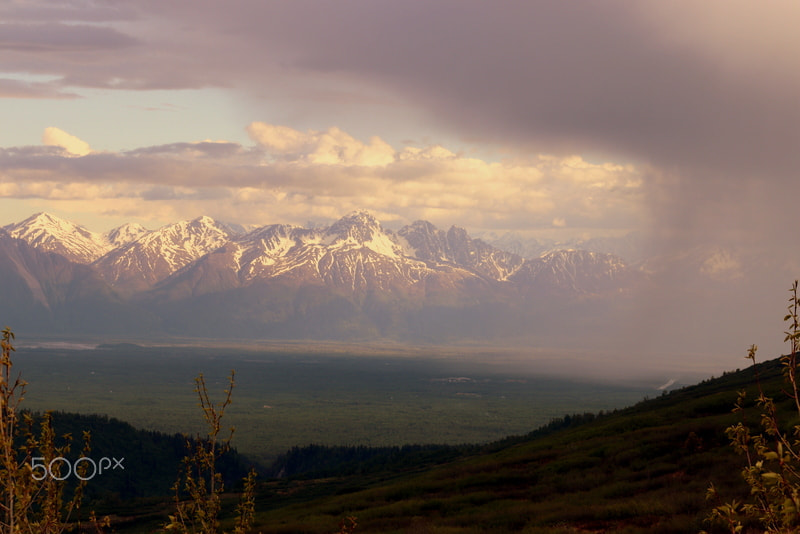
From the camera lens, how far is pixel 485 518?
3478 cm

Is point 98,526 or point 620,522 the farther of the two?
point 620,522

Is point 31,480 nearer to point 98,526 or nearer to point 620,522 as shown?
point 98,526

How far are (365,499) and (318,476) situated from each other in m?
97.7

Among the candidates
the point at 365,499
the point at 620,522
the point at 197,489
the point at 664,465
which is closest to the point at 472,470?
the point at 365,499

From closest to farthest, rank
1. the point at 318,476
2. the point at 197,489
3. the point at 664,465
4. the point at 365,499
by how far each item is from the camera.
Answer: the point at 197,489
the point at 664,465
the point at 365,499
the point at 318,476

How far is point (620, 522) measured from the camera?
2845 cm

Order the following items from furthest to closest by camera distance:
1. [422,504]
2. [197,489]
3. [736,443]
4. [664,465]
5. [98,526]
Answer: [422,504]
[664,465]
[197,489]
[98,526]
[736,443]

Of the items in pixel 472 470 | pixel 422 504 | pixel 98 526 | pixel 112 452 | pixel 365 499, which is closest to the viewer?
pixel 98 526

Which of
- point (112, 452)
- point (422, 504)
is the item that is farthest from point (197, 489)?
point (112, 452)

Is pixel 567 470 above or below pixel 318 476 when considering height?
above

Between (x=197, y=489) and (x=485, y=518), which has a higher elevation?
(x=197, y=489)

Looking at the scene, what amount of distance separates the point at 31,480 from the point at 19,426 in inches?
43.4

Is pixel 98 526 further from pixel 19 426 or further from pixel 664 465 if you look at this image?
pixel 664 465

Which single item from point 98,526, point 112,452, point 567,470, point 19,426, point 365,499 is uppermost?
point 19,426
